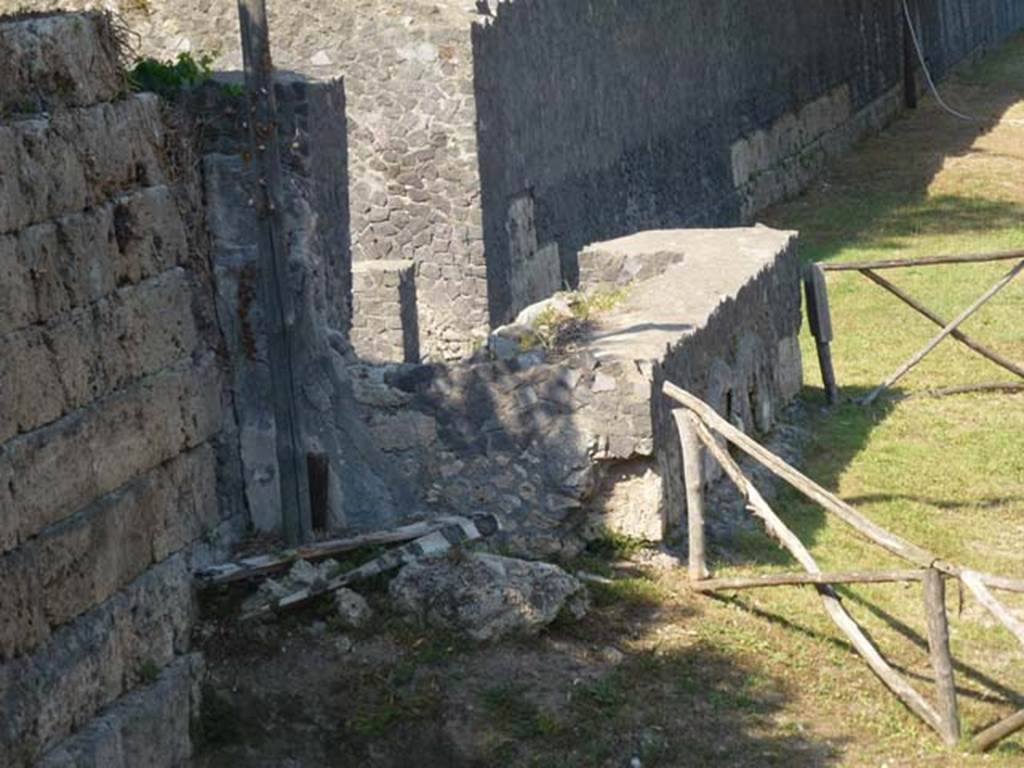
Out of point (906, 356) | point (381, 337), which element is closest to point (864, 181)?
point (906, 356)

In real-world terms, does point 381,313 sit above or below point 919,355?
above

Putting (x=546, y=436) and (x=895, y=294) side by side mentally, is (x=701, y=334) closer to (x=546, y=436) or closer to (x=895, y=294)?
(x=546, y=436)

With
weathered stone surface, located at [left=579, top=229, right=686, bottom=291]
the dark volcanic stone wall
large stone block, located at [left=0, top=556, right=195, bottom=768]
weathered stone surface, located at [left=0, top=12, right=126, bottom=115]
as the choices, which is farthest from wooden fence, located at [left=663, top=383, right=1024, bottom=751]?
the dark volcanic stone wall

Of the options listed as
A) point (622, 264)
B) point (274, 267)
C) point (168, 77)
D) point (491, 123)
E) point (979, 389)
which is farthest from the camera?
point (491, 123)

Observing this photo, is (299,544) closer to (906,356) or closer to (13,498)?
(13,498)

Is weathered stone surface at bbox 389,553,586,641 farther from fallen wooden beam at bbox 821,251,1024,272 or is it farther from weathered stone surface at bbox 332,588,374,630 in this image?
fallen wooden beam at bbox 821,251,1024,272

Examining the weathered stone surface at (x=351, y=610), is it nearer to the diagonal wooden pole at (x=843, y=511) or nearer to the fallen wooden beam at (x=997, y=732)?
the diagonal wooden pole at (x=843, y=511)

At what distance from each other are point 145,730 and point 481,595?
5.99ft

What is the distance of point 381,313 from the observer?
44.9ft

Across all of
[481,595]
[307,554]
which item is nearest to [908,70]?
[307,554]

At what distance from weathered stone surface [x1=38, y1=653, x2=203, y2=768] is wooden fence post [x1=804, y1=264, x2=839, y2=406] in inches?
272

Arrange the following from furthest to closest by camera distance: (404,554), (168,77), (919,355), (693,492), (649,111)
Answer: (649,111) → (919,355) → (168,77) → (693,492) → (404,554)

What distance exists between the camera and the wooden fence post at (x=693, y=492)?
8711mm

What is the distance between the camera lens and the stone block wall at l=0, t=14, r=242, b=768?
5.79 metres
